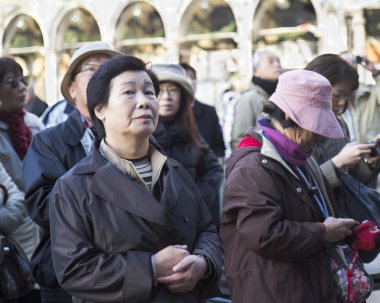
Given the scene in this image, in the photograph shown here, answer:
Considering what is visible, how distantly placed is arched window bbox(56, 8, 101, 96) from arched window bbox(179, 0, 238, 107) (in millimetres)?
2796

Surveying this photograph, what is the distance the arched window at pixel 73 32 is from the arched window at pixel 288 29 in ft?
15.5

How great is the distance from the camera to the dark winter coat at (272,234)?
3463 mm

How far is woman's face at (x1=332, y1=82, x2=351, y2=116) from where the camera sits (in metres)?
4.50

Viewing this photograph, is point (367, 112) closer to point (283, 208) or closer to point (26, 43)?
point (283, 208)

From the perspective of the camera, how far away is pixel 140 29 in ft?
66.8

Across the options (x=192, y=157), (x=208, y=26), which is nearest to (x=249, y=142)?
(x=192, y=157)

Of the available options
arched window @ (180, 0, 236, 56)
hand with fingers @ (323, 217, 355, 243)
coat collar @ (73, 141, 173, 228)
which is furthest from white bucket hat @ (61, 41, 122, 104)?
arched window @ (180, 0, 236, 56)

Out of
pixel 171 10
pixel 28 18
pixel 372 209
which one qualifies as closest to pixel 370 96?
pixel 372 209

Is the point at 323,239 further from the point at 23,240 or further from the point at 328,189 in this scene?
the point at 23,240

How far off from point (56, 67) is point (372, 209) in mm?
17237

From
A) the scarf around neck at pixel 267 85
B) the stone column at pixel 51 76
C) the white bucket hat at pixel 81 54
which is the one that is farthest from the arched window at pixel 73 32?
the white bucket hat at pixel 81 54

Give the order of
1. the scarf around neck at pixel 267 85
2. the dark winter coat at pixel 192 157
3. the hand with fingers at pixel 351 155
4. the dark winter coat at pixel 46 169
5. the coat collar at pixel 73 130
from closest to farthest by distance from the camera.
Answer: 1. the dark winter coat at pixel 46 169
2. the coat collar at pixel 73 130
3. the hand with fingers at pixel 351 155
4. the dark winter coat at pixel 192 157
5. the scarf around neck at pixel 267 85

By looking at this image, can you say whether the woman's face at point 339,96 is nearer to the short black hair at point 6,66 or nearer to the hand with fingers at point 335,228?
the hand with fingers at point 335,228

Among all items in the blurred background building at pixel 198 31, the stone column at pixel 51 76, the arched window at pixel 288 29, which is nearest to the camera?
the blurred background building at pixel 198 31
